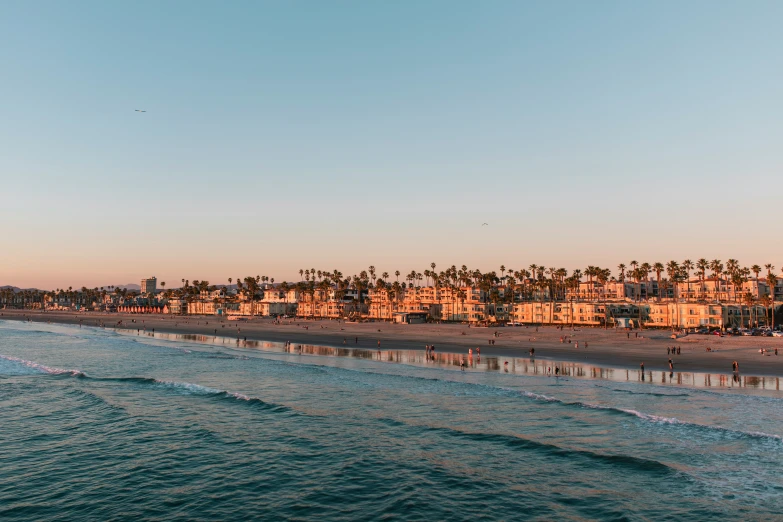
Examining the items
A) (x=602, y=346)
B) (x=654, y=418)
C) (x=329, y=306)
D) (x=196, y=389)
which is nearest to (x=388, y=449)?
(x=654, y=418)

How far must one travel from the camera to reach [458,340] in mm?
83625

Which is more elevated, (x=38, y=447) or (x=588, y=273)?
(x=588, y=273)

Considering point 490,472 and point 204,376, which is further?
point 204,376

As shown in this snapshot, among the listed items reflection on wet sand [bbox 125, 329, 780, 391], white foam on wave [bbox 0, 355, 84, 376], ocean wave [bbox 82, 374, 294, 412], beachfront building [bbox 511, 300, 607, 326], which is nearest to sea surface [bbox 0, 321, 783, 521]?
ocean wave [bbox 82, 374, 294, 412]

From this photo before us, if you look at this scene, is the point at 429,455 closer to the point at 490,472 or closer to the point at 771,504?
the point at 490,472

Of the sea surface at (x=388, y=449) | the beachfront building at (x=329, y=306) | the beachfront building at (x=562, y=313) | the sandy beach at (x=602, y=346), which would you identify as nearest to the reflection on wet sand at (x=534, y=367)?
the sea surface at (x=388, y=449)

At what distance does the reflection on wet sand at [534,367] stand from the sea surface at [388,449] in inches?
79.7

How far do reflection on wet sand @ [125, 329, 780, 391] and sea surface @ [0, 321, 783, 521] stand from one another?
2.02m

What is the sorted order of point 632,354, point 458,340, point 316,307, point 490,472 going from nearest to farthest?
point 490,472, point 632,354, point 458,340, point 316,307

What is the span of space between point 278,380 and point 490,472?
88.1 feet

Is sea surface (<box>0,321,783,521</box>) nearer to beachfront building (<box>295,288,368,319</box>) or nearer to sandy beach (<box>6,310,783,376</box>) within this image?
sandy beach (<box>6,310,783,376</box>)

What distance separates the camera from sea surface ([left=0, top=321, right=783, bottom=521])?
19.0 m

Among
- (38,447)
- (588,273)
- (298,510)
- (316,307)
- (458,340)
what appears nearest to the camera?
(298,510)

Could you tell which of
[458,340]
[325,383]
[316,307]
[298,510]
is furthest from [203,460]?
[316,307]
